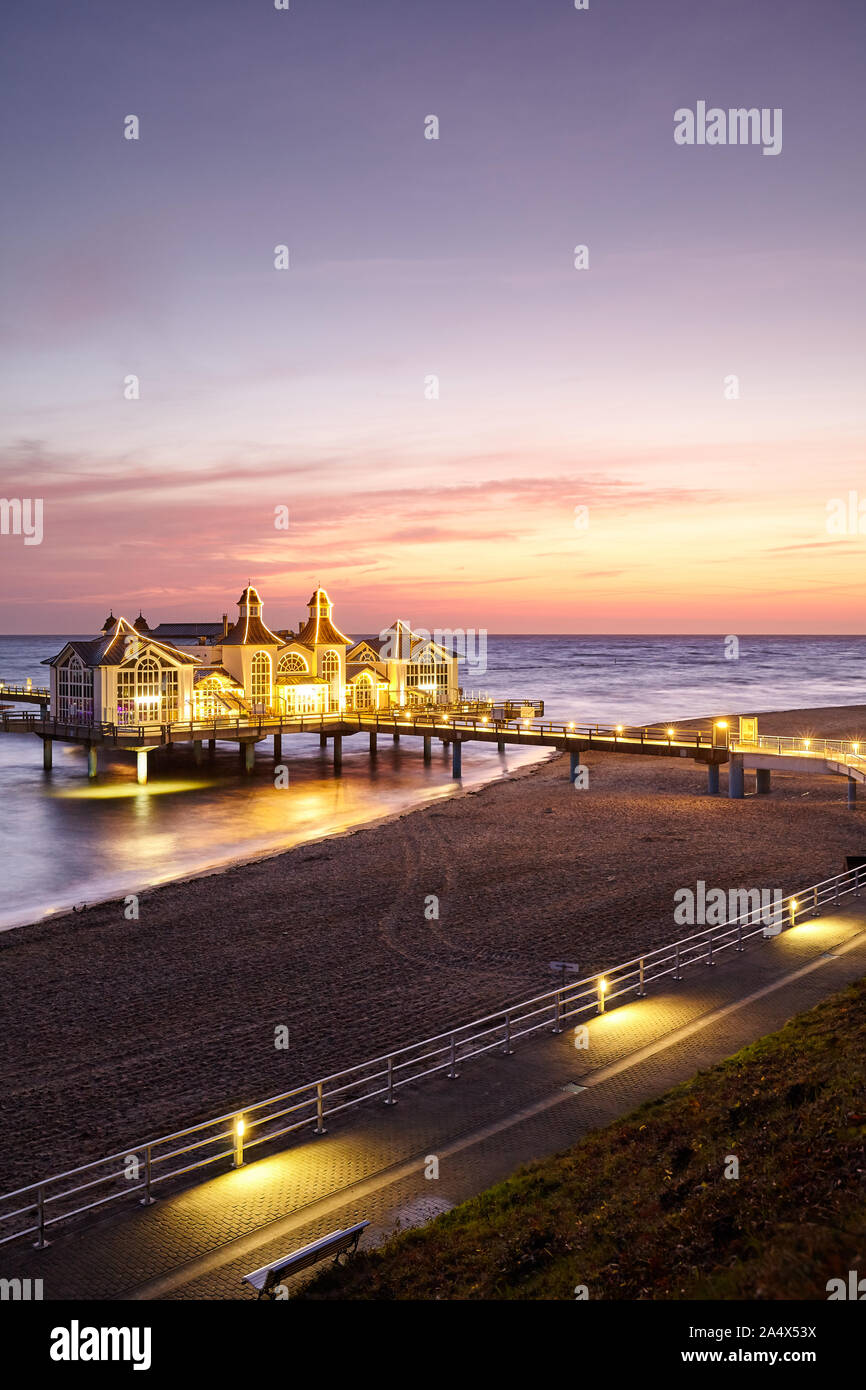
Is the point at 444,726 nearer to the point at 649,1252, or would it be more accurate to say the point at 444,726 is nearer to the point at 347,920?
the point at 347,920

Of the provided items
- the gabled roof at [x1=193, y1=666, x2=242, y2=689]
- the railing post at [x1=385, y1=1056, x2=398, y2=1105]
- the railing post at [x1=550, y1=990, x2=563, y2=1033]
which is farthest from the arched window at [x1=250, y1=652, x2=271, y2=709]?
the railing post at [x1=385, y1=1056, x2=398, y2=1105]

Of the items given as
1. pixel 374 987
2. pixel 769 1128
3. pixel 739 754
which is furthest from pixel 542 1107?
pixel 739 754

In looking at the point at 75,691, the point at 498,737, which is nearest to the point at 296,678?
the point at 75,691

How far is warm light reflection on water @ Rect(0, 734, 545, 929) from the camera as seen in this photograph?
33.8 metres

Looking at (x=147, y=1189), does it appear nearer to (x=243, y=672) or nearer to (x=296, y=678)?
Result: (x=243, y=672)

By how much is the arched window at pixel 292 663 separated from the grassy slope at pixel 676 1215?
169 feet

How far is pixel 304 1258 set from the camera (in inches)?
359

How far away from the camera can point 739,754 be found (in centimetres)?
4212

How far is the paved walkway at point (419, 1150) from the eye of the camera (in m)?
9.75

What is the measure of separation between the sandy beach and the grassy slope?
20.1 feet

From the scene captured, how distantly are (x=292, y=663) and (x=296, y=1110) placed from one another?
4951 cm

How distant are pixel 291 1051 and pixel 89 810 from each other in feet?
106

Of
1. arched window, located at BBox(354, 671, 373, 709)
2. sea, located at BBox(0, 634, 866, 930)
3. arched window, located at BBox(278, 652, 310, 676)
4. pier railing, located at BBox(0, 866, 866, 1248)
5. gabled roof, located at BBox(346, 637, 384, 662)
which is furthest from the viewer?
gabled roof, located at BBox(346, 637, 384, 662)

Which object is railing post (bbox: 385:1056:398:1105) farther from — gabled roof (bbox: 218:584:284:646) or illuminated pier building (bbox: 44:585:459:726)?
gabled roof (bbox: 218:584:284:646)
